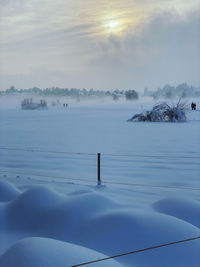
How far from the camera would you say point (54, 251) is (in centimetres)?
134


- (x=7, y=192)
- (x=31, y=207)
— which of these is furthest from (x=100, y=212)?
(x=7, y=192)

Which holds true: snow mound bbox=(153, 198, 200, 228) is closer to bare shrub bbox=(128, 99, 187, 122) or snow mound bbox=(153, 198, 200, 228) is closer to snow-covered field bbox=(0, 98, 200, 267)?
snow-covered field bbox=(0, 98, 200, 267)

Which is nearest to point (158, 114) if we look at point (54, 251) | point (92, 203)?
point (92, 203)

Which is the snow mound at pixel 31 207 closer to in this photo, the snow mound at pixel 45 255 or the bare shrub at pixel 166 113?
the snow mound at pixel 45 255

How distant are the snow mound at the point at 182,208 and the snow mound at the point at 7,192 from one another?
1.03 m

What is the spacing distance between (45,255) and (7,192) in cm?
151

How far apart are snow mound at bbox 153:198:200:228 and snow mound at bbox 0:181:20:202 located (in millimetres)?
1034

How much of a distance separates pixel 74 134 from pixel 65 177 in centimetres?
455

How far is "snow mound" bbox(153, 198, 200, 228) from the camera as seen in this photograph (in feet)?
6.84

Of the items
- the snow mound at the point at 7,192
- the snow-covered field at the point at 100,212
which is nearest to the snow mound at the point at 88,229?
the snow-covered field at the point at 100,212

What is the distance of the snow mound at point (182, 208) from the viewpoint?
2085mm

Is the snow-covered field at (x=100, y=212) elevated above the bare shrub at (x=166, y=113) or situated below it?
below

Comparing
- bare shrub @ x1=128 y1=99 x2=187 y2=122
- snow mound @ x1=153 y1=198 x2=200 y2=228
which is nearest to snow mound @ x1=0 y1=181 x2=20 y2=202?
snow mound @ x1=153 y1=198 x2=200 y2=228

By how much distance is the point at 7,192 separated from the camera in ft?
8.98
